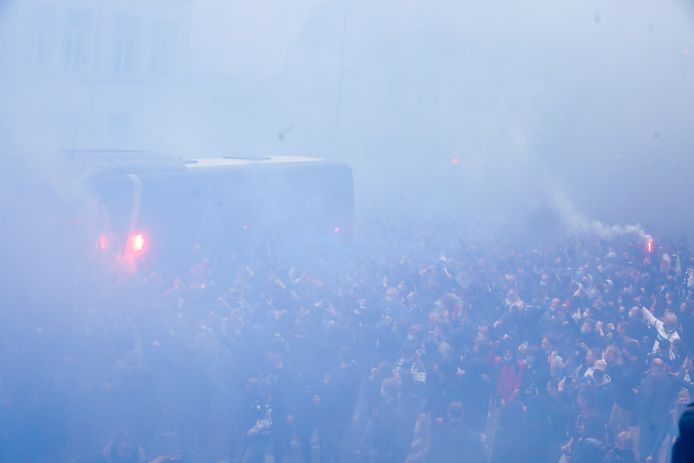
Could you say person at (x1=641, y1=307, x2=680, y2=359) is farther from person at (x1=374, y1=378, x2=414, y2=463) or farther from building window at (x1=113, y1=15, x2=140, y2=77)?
building window at (x1=113, y1=15, x2=140, y2=77)

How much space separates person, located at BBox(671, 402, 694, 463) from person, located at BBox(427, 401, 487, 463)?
3241mm

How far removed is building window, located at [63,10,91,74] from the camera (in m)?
22.2

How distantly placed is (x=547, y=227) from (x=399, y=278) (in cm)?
1303

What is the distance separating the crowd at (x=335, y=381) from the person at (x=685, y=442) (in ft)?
9.59

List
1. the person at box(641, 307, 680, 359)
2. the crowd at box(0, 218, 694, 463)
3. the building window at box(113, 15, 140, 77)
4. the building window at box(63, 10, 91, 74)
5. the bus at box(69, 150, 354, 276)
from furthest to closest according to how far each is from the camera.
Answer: the building window at box(113, 15, 140, 77), the building window at box(63, 10, 91, 74), the bus at box(69, 150, 354, 276), the person at box(641, 307, 680, 359), the crowd at box(0, 218, 694, 463)

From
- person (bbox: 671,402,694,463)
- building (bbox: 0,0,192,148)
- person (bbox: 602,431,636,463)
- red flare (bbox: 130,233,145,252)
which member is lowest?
person (bbox: 602,431,636,463)

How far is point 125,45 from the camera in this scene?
23.2 m

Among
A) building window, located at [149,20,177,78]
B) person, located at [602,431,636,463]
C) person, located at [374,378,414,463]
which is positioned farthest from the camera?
building window, located at [149,20,177,78]

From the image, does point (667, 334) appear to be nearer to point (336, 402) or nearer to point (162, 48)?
point (336, 402)

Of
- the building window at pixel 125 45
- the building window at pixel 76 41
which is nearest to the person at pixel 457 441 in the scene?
the building window at pixel 76 41

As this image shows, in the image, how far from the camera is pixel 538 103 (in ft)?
96.8

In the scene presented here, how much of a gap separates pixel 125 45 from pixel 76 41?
1555 millimetres

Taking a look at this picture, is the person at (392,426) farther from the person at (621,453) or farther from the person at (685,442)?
the person at (685,442)

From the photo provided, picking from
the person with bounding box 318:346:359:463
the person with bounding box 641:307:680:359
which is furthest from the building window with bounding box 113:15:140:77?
the person with bounding box 641:307:680:359
